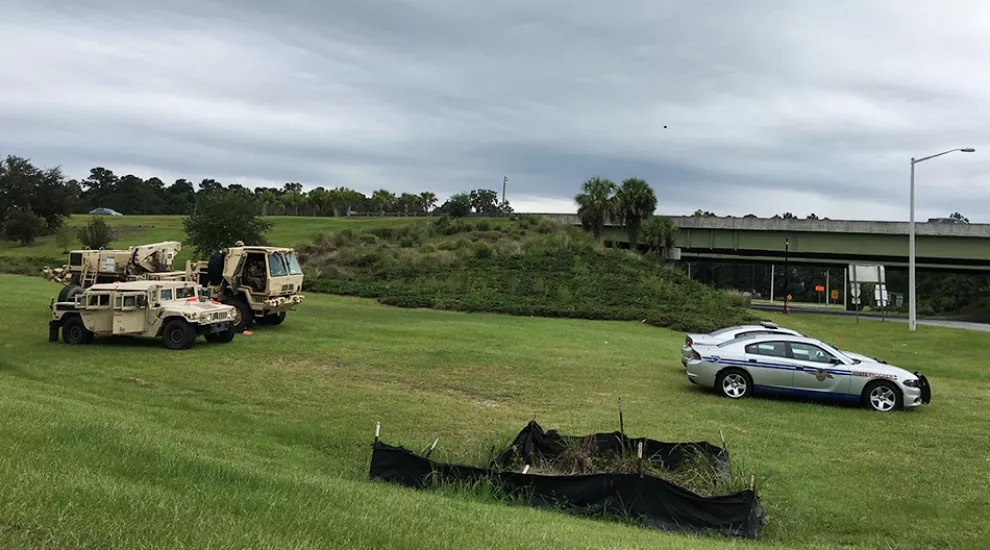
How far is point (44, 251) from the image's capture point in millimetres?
60406

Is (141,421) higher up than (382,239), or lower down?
lower down

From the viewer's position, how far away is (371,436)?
10.0 meters

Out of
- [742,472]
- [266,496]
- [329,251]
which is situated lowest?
[742,472]

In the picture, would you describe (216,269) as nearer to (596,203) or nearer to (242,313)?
(242,313)

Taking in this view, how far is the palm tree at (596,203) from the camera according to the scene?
2266 inches

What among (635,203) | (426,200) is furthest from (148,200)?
(635,203)

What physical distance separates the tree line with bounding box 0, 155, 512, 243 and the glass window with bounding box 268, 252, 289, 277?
23.7m

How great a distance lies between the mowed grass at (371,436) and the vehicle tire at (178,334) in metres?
0.34

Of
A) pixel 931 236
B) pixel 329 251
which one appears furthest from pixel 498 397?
pixel 931 236

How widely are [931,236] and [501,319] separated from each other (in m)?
37.6

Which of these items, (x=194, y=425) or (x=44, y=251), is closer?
(x=194, y=425)

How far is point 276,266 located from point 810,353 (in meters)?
16.1

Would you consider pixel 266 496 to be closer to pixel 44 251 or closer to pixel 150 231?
pixel 44 251

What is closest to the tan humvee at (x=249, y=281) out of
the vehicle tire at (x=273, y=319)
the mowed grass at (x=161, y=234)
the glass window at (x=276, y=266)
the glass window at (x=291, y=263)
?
the glass window at (x=276, y=266)
